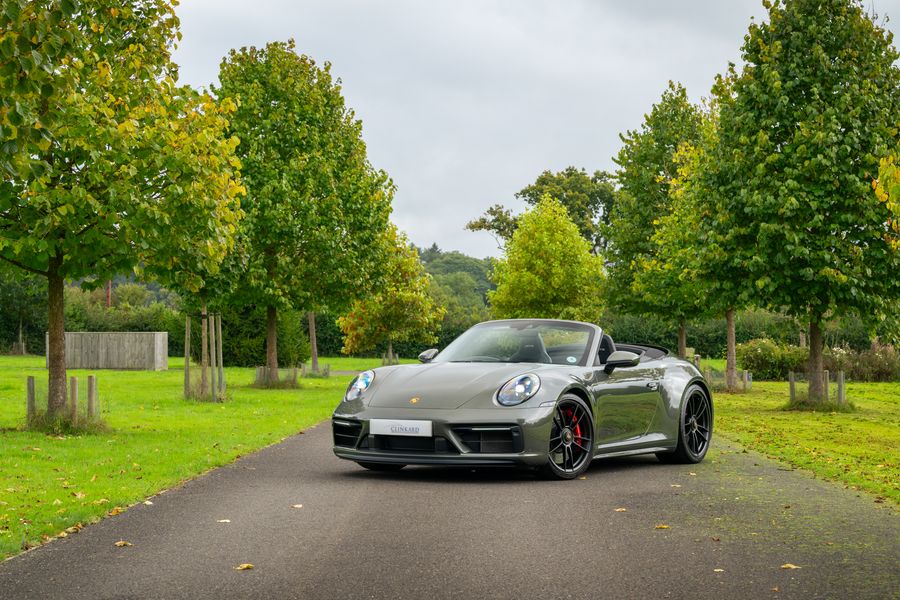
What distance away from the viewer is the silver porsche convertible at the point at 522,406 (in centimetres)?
977

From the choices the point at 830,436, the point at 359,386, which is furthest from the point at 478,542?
the point at 830,436

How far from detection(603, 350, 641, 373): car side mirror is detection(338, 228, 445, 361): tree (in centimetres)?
3537

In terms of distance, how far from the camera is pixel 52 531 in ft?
24.7

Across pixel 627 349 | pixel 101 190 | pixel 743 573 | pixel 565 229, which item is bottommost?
pixel 743 573

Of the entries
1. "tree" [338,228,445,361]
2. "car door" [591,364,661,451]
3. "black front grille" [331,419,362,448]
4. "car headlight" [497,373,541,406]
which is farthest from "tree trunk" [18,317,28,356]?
"car headlight" [497,373,541,406]

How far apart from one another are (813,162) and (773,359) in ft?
71.6

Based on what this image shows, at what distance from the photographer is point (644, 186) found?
122ft

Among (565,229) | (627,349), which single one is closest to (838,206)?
(627,349)

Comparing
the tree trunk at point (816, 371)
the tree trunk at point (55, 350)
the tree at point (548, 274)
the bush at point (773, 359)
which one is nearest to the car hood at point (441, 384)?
the tree trunk at point (55, 350)

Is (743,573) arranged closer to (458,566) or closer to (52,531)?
(458,566)

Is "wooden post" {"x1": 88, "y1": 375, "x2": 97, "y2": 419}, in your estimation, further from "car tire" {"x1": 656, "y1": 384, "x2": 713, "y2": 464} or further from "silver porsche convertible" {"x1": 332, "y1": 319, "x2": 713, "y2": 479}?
"car tire" {"x1": 656, "y1": 384, "x2": 713, "y2": 464}

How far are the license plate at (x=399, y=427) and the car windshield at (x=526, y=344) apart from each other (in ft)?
4.98

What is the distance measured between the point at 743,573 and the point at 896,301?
1833 cm

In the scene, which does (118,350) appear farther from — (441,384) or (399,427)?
(399,427)
